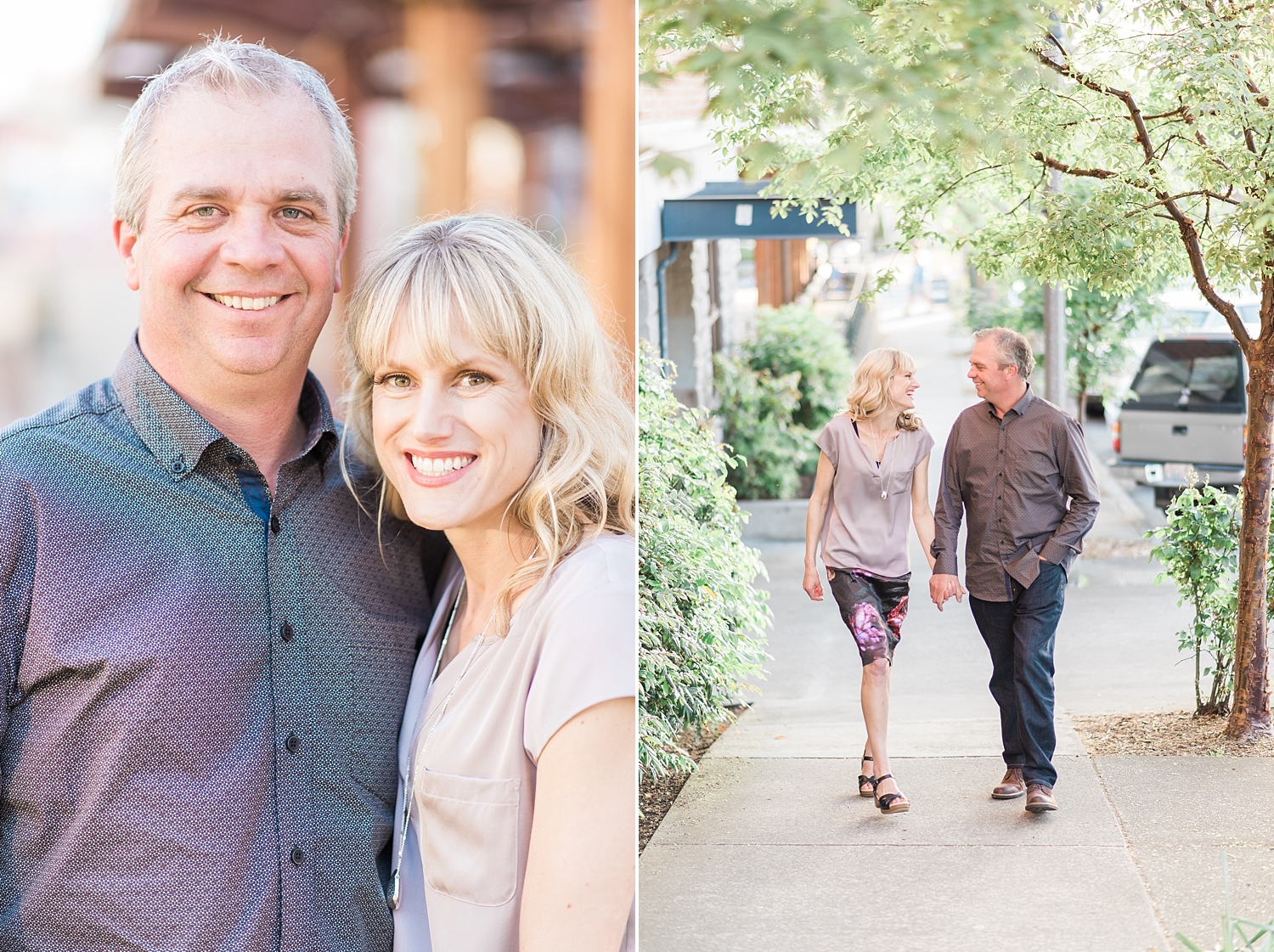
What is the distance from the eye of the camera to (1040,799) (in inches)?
103

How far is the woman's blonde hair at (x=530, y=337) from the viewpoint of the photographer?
193 centimetres

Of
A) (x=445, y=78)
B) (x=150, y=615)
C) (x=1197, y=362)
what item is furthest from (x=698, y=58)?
(x=1197, y=362)

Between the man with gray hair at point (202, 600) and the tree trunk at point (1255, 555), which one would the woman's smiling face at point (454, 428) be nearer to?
the man with gray hair at point (202, 600)

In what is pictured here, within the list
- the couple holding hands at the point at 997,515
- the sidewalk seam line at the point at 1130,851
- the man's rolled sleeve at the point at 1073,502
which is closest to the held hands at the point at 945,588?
the couple holding hands at the point at 997,515

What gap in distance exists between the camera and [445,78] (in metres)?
2.16

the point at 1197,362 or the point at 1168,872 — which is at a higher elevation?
the point at 1197,362

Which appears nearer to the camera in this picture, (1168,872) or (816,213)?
(1168,872)

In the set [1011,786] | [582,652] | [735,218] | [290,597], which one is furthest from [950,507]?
[735,218]

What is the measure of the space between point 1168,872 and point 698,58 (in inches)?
72.5

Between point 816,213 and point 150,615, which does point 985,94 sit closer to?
point 816,213

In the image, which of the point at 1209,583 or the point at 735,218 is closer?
the point at 1209,583

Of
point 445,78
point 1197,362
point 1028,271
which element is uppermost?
point 445,78

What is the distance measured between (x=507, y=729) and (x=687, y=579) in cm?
159

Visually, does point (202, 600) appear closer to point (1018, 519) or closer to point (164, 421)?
point (164, 421)
